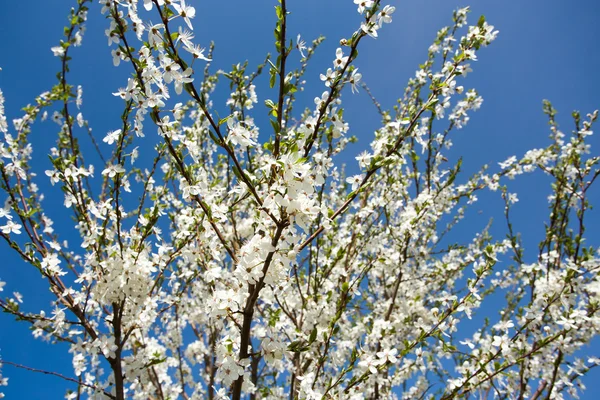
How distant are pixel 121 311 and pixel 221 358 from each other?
150 centimetres

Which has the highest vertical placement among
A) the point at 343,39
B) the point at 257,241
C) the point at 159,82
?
the point at 343,39

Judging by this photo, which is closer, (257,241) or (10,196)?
(257,241)

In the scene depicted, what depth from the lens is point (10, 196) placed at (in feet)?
10.8

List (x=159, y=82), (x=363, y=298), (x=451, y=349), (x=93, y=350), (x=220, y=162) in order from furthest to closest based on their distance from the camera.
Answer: (x=363, y=298)
(x=220, y=162)
(x=451, y=349)
(x=93, y=350)
(x=159, y=82)

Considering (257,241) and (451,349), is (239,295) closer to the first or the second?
(257,241)

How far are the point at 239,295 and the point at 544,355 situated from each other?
4.00 metres

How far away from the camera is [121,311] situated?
10.6 ft

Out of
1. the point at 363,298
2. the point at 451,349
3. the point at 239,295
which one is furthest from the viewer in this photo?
the point at 363,298

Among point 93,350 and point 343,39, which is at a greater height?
point 343,39

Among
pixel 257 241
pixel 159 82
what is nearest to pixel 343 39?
pixel 159 82

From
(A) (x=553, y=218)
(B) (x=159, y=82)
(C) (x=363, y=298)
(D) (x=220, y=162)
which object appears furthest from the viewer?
(C) (x=363, y=298)

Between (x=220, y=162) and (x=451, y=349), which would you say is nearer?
(x=451, y=349)

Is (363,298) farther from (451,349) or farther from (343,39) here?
(343,39)

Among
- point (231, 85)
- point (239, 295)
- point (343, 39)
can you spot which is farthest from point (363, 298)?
point (343, 39)
